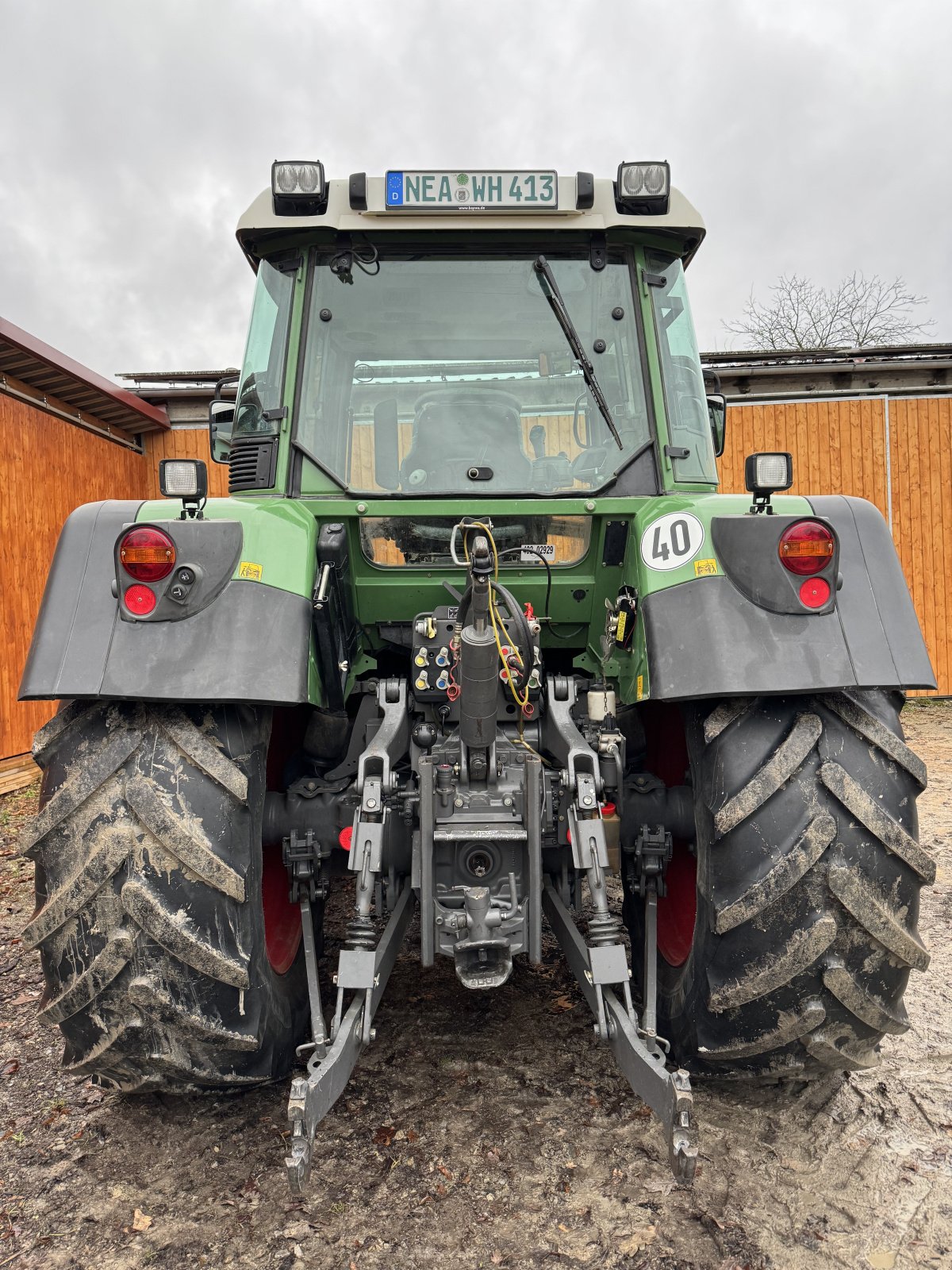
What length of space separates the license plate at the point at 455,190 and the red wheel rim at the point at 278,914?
6.94 ft

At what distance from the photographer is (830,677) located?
2150mm

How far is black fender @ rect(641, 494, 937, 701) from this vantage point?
7.09ft

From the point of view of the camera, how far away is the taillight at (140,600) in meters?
2.23

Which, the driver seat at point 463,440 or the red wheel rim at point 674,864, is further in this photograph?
the driver seat at point 463,440

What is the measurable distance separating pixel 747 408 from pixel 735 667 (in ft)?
34.5

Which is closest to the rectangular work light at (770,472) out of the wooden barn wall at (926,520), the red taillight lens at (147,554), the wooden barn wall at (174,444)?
the red taillight lens at (147,554)

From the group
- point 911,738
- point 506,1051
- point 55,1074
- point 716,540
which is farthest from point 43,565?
point 911,738

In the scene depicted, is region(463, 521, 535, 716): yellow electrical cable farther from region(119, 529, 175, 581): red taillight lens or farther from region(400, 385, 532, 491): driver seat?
region(119, 529, 175, 581): red taillight lens

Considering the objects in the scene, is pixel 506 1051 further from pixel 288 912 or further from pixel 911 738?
pixel 911 738

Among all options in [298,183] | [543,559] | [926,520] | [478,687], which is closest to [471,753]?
Result: [478,687]

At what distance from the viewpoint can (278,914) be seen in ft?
9.39

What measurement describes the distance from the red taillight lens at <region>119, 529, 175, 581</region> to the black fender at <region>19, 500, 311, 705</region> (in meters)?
0.07

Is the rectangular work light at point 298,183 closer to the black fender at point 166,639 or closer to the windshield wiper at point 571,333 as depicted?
the windshield wiper at point 571,333

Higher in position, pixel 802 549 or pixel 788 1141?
pixel 802 549
